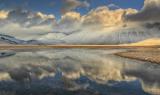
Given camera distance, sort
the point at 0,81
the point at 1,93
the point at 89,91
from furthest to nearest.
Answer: the point at 0,81, the point at 89,91, the point at 1,93

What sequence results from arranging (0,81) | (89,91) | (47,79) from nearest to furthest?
(89,91) → (0,81) → (47,79)

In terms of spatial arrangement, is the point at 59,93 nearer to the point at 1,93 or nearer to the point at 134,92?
the point at 1,93

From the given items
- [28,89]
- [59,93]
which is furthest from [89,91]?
[28,89]

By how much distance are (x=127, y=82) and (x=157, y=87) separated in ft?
9.57

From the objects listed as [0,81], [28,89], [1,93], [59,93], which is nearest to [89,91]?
[59,93]

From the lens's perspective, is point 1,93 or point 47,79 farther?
point 47,79

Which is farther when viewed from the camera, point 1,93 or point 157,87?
point 157,87

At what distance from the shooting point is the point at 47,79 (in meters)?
24.5

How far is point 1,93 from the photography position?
1777 centimetres

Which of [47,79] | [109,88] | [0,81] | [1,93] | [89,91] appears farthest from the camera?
[47,79]

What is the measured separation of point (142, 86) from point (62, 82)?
5270 mm

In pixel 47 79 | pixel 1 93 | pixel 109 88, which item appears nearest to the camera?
pixel 1 93

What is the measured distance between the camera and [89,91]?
19.1 metres

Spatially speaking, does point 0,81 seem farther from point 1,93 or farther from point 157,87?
point 157,87
